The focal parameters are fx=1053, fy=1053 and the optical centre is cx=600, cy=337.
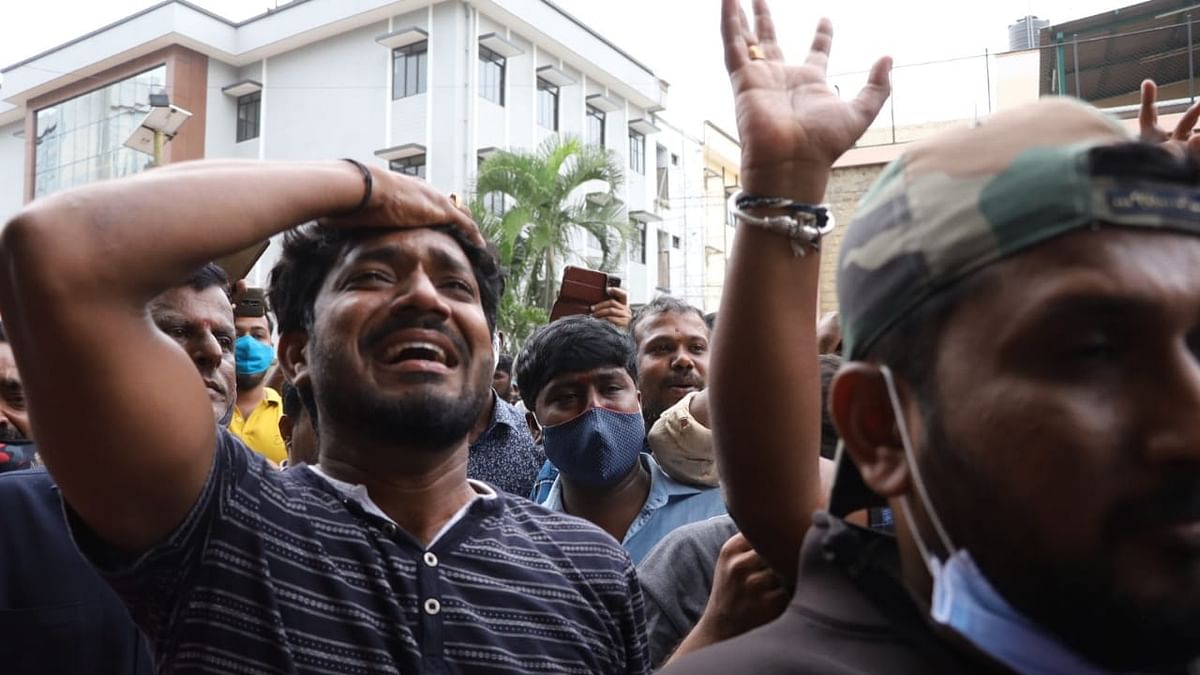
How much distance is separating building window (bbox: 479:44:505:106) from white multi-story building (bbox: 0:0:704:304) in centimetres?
5

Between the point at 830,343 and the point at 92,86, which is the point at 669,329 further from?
the point at 92,86

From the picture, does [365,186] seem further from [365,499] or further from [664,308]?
[664,308]

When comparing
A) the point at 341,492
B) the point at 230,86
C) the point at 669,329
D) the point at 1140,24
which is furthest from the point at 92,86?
the point at 341,492

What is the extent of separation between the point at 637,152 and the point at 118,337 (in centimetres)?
3116

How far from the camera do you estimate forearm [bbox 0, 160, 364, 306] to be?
1.68 m

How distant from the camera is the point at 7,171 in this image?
35.6 metres

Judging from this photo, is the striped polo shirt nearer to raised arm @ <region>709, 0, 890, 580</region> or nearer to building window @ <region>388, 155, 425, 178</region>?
raised arm @ <region>709, 0, 890, 580</region>

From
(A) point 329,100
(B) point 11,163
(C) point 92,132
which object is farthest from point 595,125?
(B) point 11,163

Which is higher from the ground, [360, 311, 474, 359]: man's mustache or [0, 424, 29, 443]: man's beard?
[360, 311, 474, 359]: man's mustache

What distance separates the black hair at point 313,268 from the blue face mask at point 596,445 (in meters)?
1.17

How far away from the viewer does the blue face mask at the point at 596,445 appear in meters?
3.75

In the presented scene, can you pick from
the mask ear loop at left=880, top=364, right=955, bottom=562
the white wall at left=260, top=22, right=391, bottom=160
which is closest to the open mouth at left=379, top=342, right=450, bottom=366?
the mask ear loop at left=880, top=364, right=955, bottom=562

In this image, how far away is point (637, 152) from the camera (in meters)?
32.3

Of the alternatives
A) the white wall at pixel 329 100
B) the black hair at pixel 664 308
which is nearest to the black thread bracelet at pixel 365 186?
the black hair at pixel 664 308
